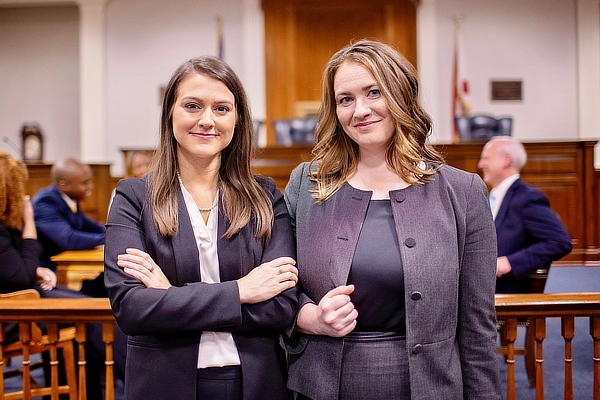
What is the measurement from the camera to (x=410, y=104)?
148 centimetres

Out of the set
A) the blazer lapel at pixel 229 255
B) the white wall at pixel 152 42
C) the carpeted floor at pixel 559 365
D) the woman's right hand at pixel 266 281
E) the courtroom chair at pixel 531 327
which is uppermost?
the white wall at pixel 152 42

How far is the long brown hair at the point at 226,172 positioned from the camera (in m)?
1.50

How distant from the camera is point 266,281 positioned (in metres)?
1.43

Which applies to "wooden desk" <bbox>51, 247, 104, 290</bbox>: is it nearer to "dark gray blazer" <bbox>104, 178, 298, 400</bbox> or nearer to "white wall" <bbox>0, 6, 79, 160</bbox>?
"dark gray blazer" <bbox>104, 178, 298, 400</bbox>

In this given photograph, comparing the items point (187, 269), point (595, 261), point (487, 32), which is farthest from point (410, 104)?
point (487, 32)

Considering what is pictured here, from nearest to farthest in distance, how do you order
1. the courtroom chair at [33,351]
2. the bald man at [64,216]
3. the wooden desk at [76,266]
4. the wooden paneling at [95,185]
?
the courtroom chair at [33,351] → the wooden desk at [76,266] → the bald man at [64,216] → the wooden paneling at [95,185]

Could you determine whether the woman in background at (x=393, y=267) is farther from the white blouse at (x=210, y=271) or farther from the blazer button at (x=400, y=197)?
the white blouse at (x=210, y=271)

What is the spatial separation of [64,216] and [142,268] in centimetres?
305

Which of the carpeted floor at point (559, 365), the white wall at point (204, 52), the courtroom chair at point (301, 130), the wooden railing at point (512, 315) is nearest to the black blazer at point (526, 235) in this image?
the carpeted floor at point (559, 365)

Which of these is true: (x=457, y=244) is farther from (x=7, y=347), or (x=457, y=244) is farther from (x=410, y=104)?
(x=7, y=347)

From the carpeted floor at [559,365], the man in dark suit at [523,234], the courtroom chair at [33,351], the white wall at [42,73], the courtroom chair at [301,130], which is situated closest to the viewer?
the courtroom chair at [33,351]

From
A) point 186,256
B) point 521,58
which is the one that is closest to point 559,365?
point 186,256

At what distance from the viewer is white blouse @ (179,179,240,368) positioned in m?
1.43

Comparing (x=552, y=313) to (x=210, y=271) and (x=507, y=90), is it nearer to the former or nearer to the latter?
(x=210, y=271)
